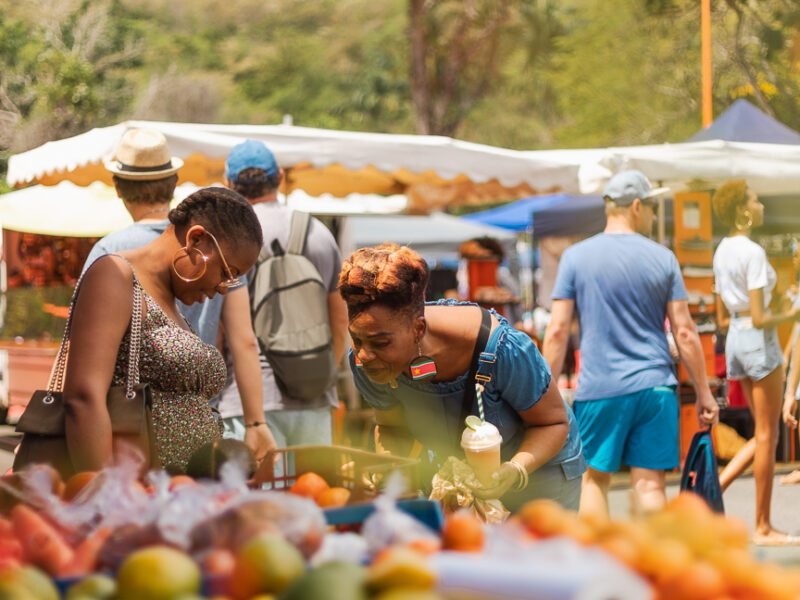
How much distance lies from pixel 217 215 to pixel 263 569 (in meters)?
1.53

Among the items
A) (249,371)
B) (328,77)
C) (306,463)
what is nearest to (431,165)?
(249,371)

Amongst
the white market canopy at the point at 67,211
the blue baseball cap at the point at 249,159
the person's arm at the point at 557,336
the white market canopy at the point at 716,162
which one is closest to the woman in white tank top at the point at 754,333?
the person's arm at the point at 557,336

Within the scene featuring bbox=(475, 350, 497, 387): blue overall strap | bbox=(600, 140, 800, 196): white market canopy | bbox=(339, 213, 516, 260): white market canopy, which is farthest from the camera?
bbox=(339, 213, 516, 260): white market canopy

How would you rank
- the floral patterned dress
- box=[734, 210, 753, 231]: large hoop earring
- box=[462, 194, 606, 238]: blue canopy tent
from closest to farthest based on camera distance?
the floral patterned dress < box=[734, 210, 753, 231]: large hoop earring < box=[462, 194, 606, 238]: blue canopy tent

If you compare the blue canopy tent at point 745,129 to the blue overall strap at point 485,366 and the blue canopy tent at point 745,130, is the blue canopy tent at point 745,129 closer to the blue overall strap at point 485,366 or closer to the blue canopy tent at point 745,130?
the blue canopy tent at point 745,130

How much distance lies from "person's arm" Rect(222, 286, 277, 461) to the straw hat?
504mm

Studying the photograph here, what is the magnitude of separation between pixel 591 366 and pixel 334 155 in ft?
10.8

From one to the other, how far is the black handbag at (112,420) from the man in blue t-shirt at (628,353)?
289 cm

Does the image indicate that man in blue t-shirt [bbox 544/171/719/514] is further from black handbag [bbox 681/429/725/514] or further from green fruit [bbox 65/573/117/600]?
green fruit [bbox 65/573/117/600]

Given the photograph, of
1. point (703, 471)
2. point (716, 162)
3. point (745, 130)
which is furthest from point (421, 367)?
point (745, 130)

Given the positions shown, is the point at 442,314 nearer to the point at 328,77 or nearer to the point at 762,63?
the point at 762,63

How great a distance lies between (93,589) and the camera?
1.71 metres

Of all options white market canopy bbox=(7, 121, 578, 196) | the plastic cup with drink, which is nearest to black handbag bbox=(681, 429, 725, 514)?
the plastic cup with drink

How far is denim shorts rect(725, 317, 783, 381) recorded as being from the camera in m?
6.50
